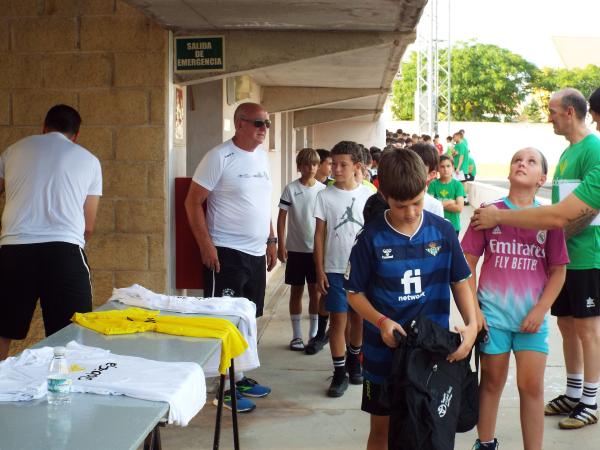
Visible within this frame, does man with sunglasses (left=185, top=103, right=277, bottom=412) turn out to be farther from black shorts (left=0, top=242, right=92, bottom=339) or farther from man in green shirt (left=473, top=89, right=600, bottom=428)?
man in green shirt (left=473, top=89, right=600, bottom=428)

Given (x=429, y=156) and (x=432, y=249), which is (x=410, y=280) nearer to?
(x=432, y=249)

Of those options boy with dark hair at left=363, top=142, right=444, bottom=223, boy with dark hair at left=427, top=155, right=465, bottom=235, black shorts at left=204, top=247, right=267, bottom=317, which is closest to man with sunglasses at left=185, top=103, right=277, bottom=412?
black shorts at left=204, top=247, right=267, bottom=317

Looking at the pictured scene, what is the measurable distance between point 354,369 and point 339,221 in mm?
1209

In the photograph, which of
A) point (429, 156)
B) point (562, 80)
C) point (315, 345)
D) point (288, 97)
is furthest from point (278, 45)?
point (562, 80)

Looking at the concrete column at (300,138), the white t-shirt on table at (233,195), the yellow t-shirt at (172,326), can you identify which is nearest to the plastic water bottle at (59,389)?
the yellow t-shirt at (172,326)

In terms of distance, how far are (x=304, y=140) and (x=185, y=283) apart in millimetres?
12997

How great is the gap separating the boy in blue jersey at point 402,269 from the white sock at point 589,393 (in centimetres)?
210

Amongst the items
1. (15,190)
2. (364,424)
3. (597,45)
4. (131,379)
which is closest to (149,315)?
(131,379)

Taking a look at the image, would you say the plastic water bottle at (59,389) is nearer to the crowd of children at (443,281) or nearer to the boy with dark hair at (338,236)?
the crowd of children at (443,281)

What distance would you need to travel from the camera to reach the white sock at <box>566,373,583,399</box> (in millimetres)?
5531

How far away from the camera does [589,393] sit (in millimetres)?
5344

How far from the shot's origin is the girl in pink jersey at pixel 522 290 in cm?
420

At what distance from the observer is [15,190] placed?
4730 millimetres

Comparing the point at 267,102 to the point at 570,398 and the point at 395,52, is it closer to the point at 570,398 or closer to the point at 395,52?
the point at 395,52
